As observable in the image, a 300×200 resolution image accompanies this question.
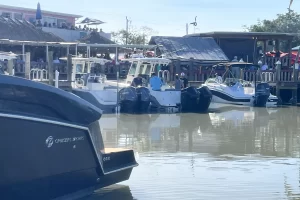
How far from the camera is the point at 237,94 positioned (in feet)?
95.4

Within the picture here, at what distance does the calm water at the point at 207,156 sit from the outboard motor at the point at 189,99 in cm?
215

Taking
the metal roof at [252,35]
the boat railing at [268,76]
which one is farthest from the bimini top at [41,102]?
the metal roof at [252,35]

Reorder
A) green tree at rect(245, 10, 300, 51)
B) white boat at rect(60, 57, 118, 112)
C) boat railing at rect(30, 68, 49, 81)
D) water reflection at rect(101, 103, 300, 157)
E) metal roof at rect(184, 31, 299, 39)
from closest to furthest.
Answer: water reflection at rect(101, 103, 300, 157) → white boat at rect(60, 57, 118, 112) → boat railing at rect(30, 68, 49, 81) → metal roof at rect(184, 31, 299, 39) → green tree at rect(245, 10, 300, 51)

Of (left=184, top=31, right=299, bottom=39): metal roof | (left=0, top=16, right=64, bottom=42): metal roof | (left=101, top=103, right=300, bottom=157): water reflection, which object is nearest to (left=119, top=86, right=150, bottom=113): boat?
(left=101, top=103, right=300, bottom=157): water reflection

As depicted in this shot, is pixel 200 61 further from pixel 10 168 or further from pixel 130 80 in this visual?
pixel 10 168

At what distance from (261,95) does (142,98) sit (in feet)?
22.7

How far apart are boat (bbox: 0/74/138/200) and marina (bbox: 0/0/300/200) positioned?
0.05 feet

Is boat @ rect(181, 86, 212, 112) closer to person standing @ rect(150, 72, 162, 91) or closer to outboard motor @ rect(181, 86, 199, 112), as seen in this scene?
outboard motor @ rect(181, 86, 199, 112)

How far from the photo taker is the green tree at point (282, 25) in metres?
58.7

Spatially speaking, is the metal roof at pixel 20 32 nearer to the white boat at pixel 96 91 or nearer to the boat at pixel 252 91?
the white boat at pixel 96 91

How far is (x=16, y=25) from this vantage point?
34875 millimetres

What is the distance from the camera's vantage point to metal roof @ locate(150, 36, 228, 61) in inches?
1410

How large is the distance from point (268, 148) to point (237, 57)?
26.6 metres

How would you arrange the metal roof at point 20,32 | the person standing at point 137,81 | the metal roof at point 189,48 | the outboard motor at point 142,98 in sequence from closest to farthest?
the outboard motor at point 142,98
the person standing at point 137,81
the metal roof at point 20,32
the metal roof at point 189,48
